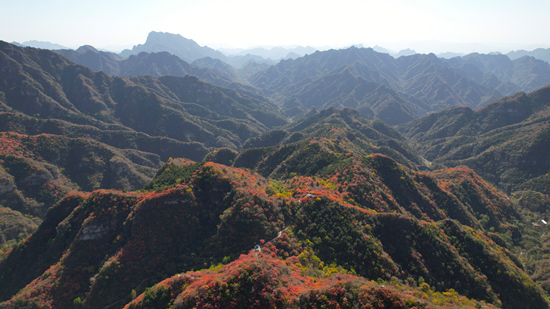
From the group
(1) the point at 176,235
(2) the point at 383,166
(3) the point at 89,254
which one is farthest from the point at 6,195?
(2) the point at 383,166

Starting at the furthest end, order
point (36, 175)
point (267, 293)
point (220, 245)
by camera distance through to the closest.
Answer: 1. point (36, 175)
2. point (220, 245)
3. point (267, 293)

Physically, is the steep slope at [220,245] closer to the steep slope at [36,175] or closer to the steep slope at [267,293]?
the steep slope at [267,293]

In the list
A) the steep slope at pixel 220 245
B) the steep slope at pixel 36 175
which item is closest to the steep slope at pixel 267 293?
the steep slope at pixel 220 245

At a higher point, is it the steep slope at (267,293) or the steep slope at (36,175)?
the steep slope at (267,293)

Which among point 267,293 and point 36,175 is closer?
point 267,293

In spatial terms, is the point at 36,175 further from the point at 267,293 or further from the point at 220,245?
the point at 267,293

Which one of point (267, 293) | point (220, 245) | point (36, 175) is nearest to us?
point (267, 293)

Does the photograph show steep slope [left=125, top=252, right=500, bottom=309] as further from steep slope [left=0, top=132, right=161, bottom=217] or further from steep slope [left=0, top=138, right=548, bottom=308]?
steep slope [left=0, top=132, right=161, bottom=217]

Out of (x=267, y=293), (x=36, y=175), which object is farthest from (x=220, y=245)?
(x=36, y=175)

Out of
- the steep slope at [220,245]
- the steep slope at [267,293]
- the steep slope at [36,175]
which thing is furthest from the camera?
the steep slope at [36,175]

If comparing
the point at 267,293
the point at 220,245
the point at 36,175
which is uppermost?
the point at 267,293

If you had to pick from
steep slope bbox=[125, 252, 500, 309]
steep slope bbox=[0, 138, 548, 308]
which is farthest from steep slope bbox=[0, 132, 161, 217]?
steep slope bbox=[125, 252, 500, 309]
